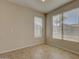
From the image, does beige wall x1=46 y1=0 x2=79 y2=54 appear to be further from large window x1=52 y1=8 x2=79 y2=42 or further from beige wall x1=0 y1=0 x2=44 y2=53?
beige wall x1=0 y1=0 x2=44 y2=53

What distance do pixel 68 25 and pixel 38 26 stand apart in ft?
6.98

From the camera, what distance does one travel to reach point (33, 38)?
493 centimetres

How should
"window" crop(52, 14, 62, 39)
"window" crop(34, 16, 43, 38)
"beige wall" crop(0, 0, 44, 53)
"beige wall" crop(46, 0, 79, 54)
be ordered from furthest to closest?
"window" crop(34, 16, 43, 38), "window" crop(52, 14, 62, 39), "beige wall" crop(0, 0, 44, 53), "beige wall" crop(46, 0, 79, 54)

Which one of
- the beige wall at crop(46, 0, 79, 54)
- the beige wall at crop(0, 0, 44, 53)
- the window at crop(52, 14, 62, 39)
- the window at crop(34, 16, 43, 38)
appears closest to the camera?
the beige wall at crop(46, 0, 79, 54)

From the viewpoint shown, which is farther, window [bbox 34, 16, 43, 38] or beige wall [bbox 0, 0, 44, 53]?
window [bbox 34, 16, 43, 38]

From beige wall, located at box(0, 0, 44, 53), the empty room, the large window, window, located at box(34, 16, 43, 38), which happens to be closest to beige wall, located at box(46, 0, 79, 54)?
the empty room

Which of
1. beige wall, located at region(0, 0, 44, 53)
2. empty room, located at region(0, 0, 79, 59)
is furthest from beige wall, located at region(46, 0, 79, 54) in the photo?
beige wall, located at region(0, 0, 44, 53)

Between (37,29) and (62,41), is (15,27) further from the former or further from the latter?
(62,41)

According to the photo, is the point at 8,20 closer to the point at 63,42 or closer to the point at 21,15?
the point at 21,15

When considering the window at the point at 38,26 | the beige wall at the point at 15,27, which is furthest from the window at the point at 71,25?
the beige wall at the point at 15,27

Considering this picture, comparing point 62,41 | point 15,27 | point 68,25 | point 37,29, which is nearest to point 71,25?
point 68,25

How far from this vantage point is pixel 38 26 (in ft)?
17.4

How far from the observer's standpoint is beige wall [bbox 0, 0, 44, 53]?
353cm

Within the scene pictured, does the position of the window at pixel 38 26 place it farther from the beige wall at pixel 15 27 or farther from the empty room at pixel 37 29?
the beige wall at pixel 15 27
